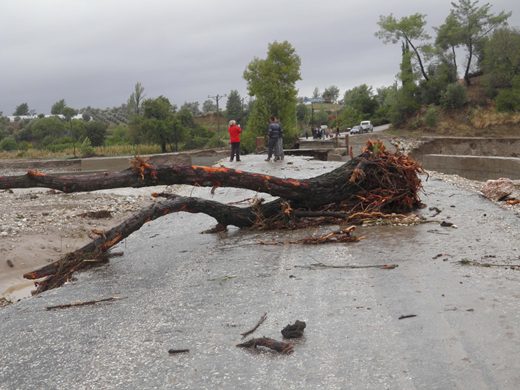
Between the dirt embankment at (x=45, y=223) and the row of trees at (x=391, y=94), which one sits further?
the row of trees at (x=391, y=94)

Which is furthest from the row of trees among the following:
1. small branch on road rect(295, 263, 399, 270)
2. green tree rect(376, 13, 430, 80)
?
small branch on road rect(295, 263, 399, 270)

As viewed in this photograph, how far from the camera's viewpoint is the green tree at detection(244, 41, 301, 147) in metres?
47.9

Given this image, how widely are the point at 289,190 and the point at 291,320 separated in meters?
3.96

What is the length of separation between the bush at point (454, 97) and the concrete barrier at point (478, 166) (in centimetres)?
3663

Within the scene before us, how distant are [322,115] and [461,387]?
10276 centimetres

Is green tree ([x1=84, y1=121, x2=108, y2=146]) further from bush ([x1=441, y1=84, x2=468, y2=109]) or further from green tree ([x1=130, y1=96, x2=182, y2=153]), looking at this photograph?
bush ([x1=441, y1=84, x2=468, y2=109])

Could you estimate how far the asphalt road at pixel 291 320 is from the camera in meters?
3.55

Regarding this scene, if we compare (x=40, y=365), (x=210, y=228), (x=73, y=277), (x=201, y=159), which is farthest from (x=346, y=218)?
(x=201, y=159)

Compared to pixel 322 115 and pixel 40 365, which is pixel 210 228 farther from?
pixel 322 115

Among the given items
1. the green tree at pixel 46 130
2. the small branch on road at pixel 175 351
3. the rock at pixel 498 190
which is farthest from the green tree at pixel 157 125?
the small branch on road at pixel 175 351

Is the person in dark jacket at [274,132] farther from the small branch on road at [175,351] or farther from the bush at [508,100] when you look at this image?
the bush at [508,100]

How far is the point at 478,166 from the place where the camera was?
2406cm

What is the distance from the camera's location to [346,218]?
26.8 feet

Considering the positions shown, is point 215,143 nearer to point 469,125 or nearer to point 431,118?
point 431,118
